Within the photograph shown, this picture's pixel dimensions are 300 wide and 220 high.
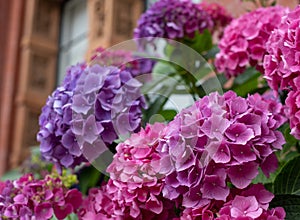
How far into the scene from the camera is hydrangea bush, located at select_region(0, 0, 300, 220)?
0.53m

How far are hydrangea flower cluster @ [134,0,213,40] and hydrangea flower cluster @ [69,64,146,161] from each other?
360mm

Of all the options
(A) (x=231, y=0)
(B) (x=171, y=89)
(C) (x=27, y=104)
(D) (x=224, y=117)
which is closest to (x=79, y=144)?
(D) (x=224, y=117)

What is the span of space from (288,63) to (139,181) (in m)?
0.18

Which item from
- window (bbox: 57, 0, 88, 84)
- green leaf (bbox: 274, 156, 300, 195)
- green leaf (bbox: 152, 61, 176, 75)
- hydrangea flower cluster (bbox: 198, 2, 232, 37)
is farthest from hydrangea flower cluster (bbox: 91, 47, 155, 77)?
window (bbox: 57, 0, 88, 84)

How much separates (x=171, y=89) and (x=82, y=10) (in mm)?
2142

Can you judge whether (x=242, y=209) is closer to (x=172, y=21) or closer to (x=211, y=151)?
(x=211, y=151)

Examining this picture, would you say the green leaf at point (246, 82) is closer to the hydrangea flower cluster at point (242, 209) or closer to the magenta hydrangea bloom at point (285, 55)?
the magenta hydrangea bloom at point (285, 55)

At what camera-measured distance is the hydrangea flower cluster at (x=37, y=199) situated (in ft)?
2.20

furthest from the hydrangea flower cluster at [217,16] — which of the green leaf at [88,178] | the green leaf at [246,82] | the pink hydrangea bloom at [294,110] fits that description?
the pink hydrangea bloom at [294,110]

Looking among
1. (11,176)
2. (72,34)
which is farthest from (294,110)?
(72,34)

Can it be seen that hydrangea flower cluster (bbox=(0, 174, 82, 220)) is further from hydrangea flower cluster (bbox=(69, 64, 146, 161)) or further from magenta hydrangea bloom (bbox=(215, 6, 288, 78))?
magenta hydrangea bloom (bbox=(215, 6, 288, 78))

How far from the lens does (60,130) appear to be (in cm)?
69

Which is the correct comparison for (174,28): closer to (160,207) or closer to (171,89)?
(171,89)

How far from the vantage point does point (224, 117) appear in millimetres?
546
